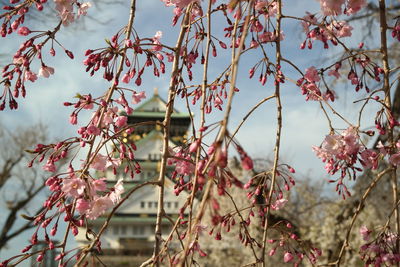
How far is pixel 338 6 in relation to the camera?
1532mm

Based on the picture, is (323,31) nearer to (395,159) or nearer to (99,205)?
(395,159)

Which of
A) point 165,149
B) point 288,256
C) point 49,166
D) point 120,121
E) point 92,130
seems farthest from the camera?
point 288,256

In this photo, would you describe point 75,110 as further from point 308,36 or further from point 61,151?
point 308,36

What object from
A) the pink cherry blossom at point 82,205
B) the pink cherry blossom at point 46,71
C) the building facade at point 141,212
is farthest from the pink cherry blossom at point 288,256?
the building facade at point 141,212

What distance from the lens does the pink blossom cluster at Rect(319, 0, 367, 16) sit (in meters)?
1.54

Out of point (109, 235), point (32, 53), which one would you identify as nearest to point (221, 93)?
point (32, 53)

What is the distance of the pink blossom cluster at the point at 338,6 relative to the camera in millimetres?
1536

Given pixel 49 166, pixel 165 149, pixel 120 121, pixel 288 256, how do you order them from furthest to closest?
1. pixel 288 256
2. pixel 120 121
3. pixel 49 166
4. pixel 165 149

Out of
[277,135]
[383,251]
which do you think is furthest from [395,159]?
[277,135]

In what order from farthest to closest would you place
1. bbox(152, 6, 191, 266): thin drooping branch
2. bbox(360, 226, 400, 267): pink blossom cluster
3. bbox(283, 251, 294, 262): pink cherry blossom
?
bbox(283, 251, 294, 262): pink cherry blossom
bbox(360, 226, 400, 267): pink blossom cluster
bbox(152, 6, 191, 266): thin drooping branch

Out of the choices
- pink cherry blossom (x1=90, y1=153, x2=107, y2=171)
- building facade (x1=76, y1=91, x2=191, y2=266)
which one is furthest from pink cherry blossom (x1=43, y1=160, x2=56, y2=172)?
building facade (x1=76, y1=91, x2=191, y2=266)

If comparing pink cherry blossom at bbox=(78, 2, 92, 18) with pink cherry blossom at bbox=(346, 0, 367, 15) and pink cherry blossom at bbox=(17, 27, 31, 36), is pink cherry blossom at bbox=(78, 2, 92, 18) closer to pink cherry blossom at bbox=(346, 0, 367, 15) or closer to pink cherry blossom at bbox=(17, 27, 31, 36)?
pink cherry blossom at bbox=(17, 27, 31, 36)

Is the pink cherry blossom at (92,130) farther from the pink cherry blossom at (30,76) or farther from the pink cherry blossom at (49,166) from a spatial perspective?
the pink cherry blossom at (30,76)

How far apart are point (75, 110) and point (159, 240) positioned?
597 millimetres
